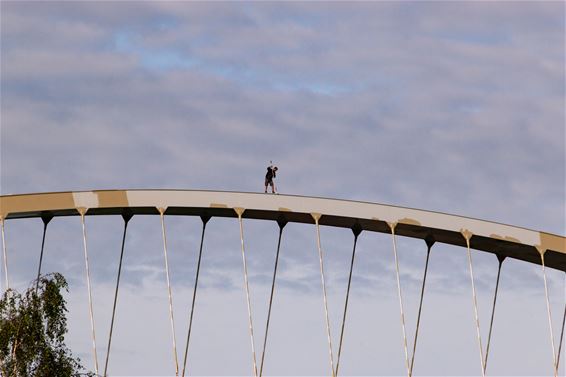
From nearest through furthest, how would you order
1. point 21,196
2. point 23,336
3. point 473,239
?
point 23,336 < point 21,196 < point 473,239

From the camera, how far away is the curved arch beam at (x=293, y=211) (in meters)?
53.7

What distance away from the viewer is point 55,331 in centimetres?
4903

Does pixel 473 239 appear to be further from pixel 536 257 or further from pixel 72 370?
pixel 72 370

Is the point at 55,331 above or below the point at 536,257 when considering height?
below

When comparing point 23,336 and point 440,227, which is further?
point 440,227

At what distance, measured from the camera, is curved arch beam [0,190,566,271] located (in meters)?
53.7

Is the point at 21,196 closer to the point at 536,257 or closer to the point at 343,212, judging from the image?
the point at 343,212

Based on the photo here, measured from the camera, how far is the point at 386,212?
56.0m

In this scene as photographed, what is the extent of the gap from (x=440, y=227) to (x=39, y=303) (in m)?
14.2

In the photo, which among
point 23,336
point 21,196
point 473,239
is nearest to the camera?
point 23,336

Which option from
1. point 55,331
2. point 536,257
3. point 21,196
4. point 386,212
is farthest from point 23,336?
point 536,257

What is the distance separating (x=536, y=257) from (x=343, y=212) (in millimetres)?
8146

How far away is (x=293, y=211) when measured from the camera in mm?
54875

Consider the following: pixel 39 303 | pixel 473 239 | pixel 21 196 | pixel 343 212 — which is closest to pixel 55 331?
pixel 39 303
